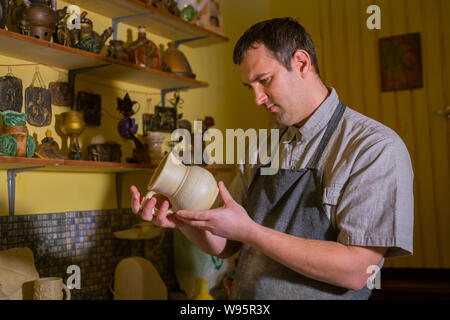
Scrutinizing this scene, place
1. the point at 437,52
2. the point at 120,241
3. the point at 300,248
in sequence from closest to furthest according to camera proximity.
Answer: the point at 300,248, the point at 120,241, the point at 437,52

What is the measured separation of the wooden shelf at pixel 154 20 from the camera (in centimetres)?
246

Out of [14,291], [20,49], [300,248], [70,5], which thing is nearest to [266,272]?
[300,248]

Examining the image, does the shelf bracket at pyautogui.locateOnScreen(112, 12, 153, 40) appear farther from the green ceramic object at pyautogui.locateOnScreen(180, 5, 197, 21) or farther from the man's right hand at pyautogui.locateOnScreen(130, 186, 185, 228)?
the man's right hand at pyautogui.locateOnScreen(130, 186, 185, 228)

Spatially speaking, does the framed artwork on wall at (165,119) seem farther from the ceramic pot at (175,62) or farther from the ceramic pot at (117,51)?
the ceramic pot at (117,51)

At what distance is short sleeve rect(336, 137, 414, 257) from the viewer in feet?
4.09

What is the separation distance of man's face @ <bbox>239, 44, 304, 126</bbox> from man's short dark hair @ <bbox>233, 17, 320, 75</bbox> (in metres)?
0.02

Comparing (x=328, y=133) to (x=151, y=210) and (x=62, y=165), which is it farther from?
(x=62, y=165)

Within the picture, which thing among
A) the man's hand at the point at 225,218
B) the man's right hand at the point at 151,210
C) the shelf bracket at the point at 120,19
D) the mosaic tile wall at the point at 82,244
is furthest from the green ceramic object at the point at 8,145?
the shelf bracket at the point at 120,19

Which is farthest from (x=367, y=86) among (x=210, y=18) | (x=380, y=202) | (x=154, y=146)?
(x=380, y=202)

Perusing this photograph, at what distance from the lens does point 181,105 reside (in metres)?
3.16

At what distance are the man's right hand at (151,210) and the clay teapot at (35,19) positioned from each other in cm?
98

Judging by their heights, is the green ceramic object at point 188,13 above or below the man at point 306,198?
above
